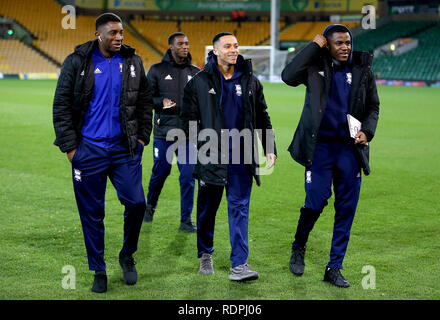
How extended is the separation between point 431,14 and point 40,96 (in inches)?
1451

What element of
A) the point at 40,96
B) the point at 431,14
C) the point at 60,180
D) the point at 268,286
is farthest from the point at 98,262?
the point at 431,14

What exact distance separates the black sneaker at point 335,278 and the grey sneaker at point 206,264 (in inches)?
40.6

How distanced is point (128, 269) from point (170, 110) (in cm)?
242

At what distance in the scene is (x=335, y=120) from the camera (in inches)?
207

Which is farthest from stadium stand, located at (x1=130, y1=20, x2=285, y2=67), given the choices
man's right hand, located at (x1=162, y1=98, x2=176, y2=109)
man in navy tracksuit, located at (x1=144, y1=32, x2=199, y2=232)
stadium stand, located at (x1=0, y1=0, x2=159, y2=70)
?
man's right hand, located at (x1=162, y1=98, x2=176, y2=109)

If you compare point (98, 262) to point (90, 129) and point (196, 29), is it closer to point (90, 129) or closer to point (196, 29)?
point (90, 129)

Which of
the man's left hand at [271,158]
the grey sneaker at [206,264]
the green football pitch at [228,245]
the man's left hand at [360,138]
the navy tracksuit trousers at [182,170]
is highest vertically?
the man's left hand at [360,138]

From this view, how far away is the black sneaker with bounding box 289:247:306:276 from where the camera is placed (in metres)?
5.55

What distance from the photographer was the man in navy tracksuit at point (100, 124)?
4.94 m

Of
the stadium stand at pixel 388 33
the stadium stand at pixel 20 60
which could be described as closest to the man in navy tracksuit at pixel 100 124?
the stadium stand at pixel 20 60

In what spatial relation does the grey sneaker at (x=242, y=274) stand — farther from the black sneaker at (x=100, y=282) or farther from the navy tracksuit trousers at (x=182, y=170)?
the navy tracksuit trousers at (x=182, y=170)

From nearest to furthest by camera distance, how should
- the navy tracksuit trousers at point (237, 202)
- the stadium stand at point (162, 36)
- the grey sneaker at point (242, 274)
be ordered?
the grey sneaker at point (242, 274), the navy tracksuit trousers at point (237, 202), the stadium stand at point (162, 36)

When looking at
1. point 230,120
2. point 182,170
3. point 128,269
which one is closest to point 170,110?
point 182,170

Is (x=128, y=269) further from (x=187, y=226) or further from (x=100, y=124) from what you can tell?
(x=187, y=226)
